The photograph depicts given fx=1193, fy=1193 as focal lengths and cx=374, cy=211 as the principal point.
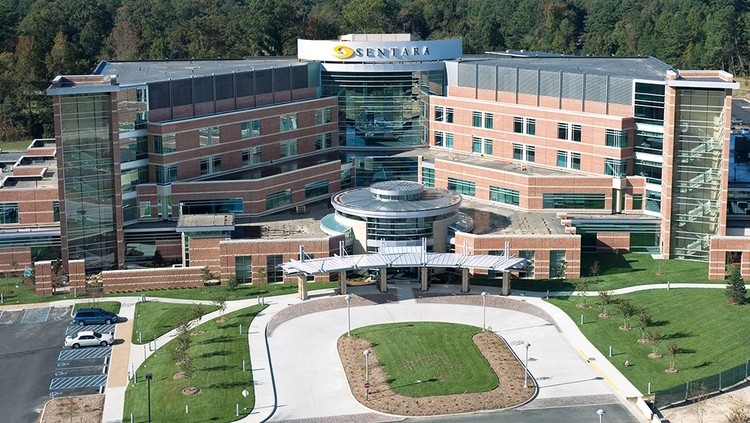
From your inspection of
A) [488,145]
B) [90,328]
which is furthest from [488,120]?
[90,328]

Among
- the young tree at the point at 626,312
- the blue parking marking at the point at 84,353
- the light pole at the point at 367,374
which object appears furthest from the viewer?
the young tree at the point at 626,312

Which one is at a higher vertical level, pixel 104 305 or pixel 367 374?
pixel 104 305

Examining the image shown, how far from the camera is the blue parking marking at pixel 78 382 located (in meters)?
86.8

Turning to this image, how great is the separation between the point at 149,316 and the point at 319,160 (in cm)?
3712

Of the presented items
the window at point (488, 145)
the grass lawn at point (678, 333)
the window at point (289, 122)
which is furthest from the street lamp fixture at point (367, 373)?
the window at point (289, 122)

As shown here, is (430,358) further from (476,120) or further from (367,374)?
(476,120)

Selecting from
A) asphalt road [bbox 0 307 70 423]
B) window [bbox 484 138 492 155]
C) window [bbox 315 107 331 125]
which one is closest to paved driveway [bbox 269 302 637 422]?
asphalt road [bbox 0 307 70 423]

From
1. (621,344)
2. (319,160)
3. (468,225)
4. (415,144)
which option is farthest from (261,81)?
(621,344)

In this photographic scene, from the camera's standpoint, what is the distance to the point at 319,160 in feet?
435

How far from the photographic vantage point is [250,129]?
420 ft

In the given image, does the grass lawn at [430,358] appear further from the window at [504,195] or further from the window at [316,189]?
the window at [316,189]

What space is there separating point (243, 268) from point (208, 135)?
19.9m

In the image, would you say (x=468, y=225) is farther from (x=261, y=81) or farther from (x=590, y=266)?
(x=261, y=81)

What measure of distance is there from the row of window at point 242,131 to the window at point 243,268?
16.4m
